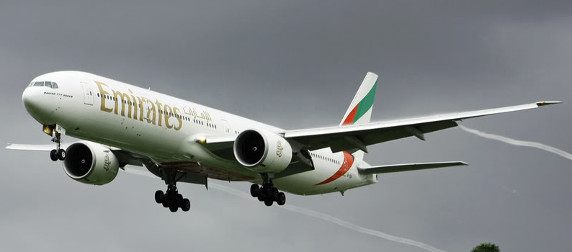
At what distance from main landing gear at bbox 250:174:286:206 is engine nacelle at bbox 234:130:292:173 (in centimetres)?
233

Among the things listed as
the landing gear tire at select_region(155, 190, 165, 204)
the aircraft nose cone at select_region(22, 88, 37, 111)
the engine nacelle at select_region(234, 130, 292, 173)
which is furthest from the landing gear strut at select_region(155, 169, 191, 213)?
the aircraft nose cone at select_region(22, 88, 37, 111)

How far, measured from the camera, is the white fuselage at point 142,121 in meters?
49.6

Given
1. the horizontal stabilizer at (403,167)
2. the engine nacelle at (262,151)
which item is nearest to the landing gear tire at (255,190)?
the engine nacelle at (262,151)

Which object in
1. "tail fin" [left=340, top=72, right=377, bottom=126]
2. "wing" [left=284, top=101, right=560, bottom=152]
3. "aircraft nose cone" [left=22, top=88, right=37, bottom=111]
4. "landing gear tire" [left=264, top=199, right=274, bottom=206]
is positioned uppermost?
"tail fin" [left=340, top=72, right=377, bottom=126]

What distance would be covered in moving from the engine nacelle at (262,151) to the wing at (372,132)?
4.65ft

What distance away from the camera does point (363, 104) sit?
69.9m

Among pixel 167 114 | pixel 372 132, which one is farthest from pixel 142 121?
pixel 372 132

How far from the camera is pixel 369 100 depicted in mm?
70562

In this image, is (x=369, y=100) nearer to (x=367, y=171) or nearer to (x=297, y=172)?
(x=367, y=171)

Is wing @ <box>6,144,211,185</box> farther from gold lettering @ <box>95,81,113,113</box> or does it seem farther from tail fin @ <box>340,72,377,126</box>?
tail fin @ <box>340,72,377,126</box>

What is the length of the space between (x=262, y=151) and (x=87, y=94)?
880 centimetres

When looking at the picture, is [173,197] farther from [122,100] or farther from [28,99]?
[28,99]

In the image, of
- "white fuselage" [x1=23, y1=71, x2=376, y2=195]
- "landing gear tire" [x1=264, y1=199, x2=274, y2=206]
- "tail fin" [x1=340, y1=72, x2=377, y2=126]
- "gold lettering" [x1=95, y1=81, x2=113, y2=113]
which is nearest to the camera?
"white fuselage" [x1=23, y1=71, x2=376, y2=195]

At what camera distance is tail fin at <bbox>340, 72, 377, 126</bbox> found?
225 ft
